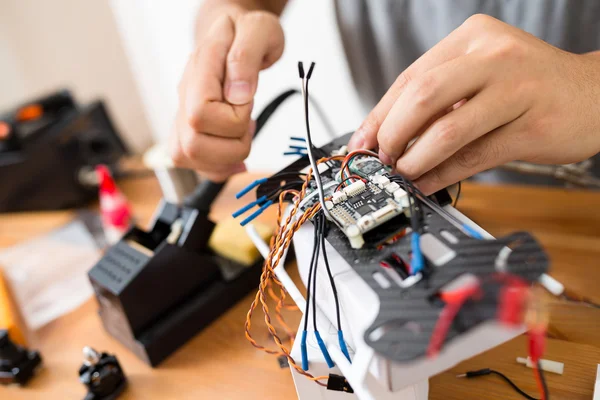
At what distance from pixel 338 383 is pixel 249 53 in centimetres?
42

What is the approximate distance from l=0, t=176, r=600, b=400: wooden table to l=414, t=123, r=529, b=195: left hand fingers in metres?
0.08

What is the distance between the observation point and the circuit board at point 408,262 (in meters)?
0.29

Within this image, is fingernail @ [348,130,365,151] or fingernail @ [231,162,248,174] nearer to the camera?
fingernail @ [348,130,365,151]

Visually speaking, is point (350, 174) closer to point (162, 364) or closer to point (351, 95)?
point (162, 364)

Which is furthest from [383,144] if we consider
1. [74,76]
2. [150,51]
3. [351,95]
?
[74,76]

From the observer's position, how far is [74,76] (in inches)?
55.3

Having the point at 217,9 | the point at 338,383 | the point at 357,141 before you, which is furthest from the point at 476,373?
the point at 217,9

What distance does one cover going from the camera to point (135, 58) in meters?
1.45

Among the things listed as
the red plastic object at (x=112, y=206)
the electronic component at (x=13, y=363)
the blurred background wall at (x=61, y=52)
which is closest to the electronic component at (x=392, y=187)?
the electronic component at (x=13, y=363)

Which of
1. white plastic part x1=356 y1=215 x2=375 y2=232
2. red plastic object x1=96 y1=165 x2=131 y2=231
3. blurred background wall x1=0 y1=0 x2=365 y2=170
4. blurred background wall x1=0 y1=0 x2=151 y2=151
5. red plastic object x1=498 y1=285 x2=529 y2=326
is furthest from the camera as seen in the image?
blurred background wall x1=0 y1=0 x2=151 y2=151

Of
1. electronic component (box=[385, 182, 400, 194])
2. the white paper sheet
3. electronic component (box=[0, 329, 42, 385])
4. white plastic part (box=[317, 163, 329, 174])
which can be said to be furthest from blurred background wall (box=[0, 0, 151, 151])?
electronic component (box=[385, 182, 400, 194])

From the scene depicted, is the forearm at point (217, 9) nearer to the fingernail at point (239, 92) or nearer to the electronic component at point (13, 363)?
the fingernail at point (239, 92)

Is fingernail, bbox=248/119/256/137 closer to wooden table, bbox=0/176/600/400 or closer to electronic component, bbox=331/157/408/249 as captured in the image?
wooden table, bbox=0/176/600/400

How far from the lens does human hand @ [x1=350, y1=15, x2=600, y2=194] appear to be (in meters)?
0.42
